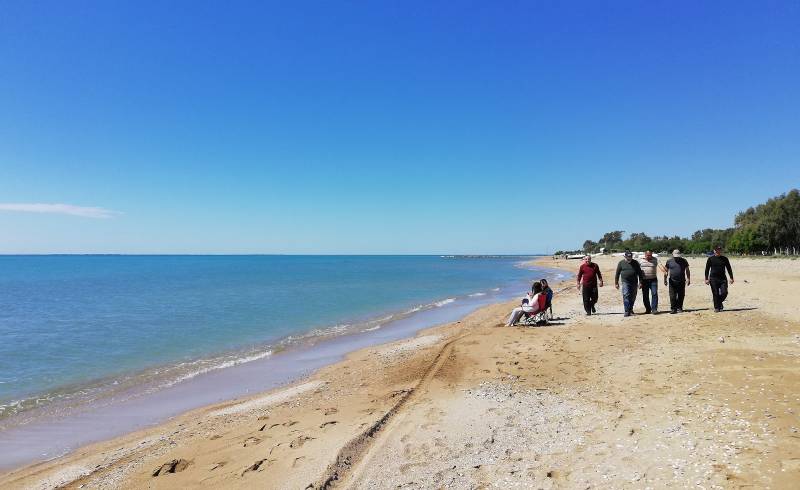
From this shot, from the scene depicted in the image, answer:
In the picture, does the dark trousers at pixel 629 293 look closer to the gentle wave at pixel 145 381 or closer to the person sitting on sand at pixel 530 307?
the person sitting on sand at pixel 530 307

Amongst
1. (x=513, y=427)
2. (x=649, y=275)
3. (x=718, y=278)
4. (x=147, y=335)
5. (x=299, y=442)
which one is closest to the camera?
(x=513, y=427)

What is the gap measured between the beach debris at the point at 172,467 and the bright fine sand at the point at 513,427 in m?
0.02

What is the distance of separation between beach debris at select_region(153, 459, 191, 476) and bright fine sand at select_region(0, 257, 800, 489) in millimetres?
25

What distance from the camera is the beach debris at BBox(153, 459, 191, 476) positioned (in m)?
5.69

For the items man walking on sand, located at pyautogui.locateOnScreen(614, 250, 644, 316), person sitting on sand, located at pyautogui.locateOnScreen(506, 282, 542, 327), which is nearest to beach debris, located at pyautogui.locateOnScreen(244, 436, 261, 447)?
person sitting on sand, located at pyautogui.locateOnScreen(506, 282, 542, 327)

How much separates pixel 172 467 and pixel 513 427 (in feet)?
15.4

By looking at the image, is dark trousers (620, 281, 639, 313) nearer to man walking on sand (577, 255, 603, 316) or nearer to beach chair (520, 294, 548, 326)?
man walking on sand (577, 255, 603, 316)

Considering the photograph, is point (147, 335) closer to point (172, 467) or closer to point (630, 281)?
point (172, 467)

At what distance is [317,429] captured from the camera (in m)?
6.43

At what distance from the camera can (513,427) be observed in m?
5.66

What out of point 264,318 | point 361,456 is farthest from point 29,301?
point 361,456

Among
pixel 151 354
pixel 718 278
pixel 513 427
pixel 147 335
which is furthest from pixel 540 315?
pixel 147 335

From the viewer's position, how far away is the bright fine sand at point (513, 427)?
14.4 feet

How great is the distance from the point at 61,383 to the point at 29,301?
31687mm
